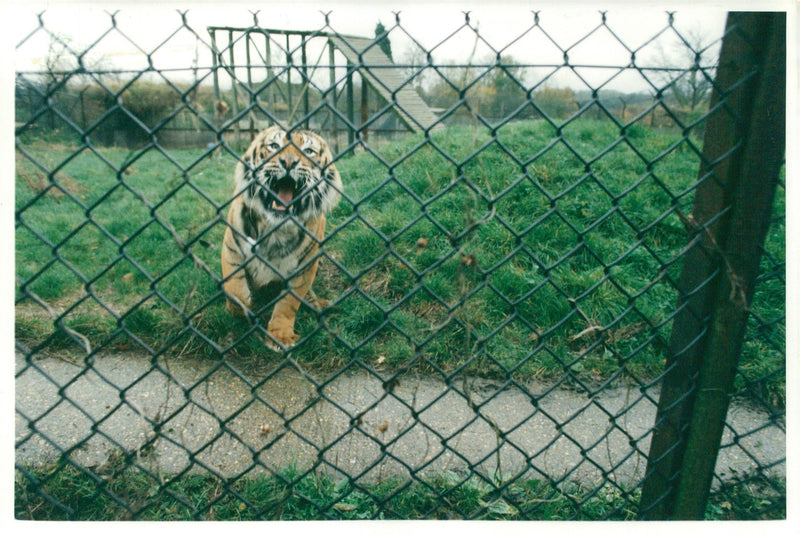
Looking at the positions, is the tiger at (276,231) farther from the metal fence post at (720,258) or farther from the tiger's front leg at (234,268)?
the metal fence post at (720,258)

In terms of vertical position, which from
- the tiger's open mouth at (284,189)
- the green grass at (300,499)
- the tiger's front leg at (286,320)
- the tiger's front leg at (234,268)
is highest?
the tiger's open mouth at (284,189)

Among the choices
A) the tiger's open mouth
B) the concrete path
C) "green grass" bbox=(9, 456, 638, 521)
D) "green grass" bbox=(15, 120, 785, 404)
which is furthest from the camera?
the tiger's open mouth

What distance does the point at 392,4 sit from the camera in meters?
1.20

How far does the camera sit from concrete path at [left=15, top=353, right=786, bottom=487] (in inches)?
71.6

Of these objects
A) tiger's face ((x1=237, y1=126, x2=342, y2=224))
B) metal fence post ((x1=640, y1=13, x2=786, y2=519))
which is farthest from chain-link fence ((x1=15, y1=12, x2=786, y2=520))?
tiger's face ((x1=237, y1=126, x2=342, y2=224))

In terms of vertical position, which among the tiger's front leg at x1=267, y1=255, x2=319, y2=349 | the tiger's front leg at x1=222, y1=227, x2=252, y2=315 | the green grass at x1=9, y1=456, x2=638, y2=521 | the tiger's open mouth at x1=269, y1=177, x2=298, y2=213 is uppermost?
the tiger's open mouth at x1=269, y1=177, x2=298, y2=213

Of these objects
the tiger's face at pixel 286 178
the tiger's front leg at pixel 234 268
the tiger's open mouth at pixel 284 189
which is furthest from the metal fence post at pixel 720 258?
the tiger's front leg at pixel 234 268

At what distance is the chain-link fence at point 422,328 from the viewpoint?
119 cm

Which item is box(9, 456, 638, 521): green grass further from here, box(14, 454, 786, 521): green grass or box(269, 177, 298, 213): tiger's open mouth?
box(269, 177, 298, 213): tiger's open mouth

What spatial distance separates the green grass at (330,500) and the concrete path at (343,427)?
7 cm

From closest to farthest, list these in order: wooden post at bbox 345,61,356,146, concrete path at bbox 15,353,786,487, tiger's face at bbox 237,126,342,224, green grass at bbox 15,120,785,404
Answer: wooden post at bbox 345,61,356,146 < concrete path at bbox 15,353,786,487 < green grass at bbox 15,120,785,404 < tiger's face at bbox 237,126,342,224

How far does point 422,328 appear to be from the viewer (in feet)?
7.14

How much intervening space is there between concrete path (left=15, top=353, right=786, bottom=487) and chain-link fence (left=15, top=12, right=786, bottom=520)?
0.01 meters

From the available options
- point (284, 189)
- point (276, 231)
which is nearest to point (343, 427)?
point (276, 231)
